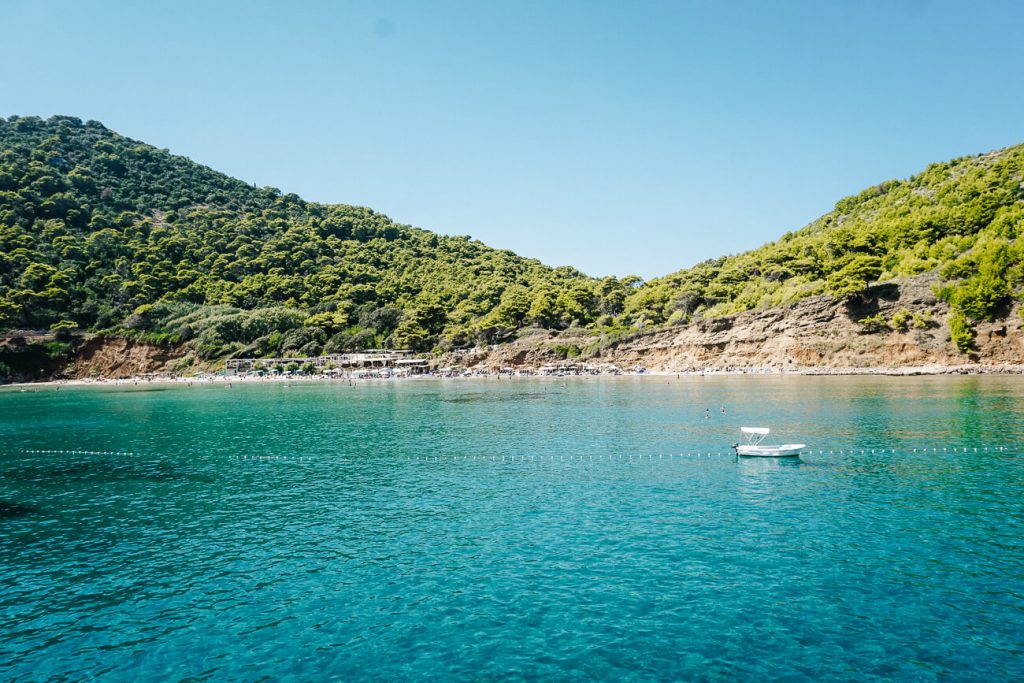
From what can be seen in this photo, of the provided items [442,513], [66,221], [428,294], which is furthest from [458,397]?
[66,221]

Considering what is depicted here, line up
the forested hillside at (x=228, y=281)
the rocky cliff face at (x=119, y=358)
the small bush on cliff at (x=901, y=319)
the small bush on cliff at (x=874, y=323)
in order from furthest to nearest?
the forested hillside at (x=228, y=281)
the rocky cliff face at (x=119, y=358)
the small bush on cliff at (x=874, y=323)
the small bush on cliff at (x=901, y=319)

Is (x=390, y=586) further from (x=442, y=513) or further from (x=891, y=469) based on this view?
(x=891, y=469)

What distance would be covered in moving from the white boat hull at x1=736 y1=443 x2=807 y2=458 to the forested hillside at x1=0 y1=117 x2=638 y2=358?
10189 cm

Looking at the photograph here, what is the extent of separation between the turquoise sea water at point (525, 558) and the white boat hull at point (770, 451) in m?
1.08

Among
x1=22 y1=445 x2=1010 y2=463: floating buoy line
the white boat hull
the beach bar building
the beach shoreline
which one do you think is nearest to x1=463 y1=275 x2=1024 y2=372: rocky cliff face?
the beach shoreline

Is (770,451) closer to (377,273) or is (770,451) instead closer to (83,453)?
(83,453)

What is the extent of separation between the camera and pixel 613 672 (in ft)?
39.2

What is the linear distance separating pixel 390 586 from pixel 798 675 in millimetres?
10514

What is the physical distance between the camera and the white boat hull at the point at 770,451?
31734mm

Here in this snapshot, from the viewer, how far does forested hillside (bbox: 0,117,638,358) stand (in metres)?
135

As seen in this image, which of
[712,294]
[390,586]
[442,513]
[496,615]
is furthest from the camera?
[712,294]

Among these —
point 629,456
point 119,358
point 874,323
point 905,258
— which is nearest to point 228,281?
point 119,358

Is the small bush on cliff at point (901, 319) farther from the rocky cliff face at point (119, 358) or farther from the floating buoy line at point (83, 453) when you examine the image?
the rocky cliff face at point (119, 358)

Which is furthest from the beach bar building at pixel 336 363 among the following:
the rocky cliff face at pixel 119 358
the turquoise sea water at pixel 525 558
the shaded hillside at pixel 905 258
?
the turquoise sea water at pixel 525 558
